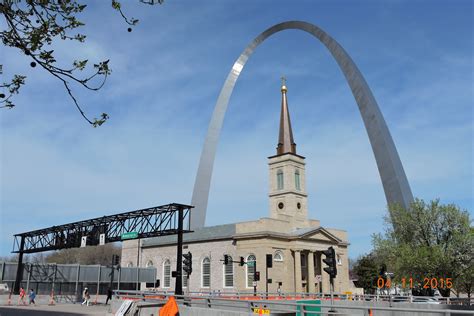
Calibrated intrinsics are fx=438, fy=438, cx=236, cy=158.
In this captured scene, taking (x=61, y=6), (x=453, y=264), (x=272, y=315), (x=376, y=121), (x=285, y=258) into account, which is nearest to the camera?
(x=61, y=6)

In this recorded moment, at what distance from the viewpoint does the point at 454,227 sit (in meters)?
37.4

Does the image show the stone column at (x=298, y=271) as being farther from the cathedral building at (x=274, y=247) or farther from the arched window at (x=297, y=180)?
the arched window at (x=297, y=180)

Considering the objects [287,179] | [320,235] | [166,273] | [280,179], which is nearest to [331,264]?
[320,235]

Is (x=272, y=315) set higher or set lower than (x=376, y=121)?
lower

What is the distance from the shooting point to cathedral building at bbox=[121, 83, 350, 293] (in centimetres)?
6034

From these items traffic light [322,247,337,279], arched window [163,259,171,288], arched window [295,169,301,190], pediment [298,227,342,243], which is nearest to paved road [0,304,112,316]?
traffic light [322,247,337,279]

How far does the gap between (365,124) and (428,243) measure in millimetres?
15063

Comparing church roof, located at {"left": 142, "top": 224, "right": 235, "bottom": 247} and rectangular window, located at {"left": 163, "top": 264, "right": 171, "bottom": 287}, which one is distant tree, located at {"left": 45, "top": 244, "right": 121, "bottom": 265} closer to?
rectangular window, located at {"left": 163, "top": 264, "right": 171, "bottom": 287}

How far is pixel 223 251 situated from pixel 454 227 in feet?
110

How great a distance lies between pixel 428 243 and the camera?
38000mm

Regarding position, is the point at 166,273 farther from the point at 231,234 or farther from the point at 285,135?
the point at 285,135

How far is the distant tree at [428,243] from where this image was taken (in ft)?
118

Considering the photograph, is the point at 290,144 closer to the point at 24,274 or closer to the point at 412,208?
the point at 412,208

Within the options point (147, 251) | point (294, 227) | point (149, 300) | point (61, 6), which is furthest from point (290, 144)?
point (61, 6)
